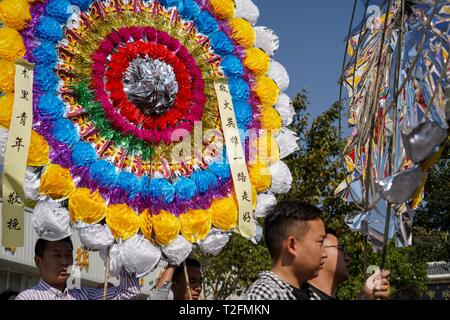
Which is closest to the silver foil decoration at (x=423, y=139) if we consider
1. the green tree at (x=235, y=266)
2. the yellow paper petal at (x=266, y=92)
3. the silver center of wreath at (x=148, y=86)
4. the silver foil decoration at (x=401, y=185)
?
the silver foil decoration at (x=401, y=185)

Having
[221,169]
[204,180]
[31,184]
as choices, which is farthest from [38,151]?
[221,169]

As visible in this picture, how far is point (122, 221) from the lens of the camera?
421cm

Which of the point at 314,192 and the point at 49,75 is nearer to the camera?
the point at 49,75

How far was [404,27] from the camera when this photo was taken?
124 inches

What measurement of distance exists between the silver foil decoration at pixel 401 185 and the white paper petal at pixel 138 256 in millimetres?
1816

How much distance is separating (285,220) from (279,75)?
207 centimetres

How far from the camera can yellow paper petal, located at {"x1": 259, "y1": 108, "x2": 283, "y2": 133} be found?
194 inches

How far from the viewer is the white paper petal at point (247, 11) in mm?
5040

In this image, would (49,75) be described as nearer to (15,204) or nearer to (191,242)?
(15,204)

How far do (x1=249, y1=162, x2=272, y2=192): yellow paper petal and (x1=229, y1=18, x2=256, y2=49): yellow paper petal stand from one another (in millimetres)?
805

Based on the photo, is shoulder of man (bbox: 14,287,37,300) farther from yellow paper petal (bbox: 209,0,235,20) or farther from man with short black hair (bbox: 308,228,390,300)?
yellow paper petal (bbox: 209,0,235,20)

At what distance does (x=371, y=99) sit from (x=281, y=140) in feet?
5.10

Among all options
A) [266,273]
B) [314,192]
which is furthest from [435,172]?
[266,273]

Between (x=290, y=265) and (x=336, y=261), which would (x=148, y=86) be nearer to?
(x=336, y=261)
